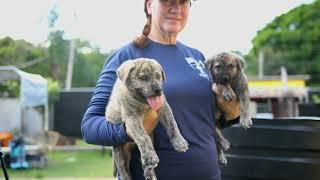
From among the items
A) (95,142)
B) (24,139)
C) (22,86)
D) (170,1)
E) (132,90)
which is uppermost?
(170,1)

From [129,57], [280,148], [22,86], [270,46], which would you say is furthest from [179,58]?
[270,46]

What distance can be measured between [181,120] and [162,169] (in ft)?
0.82

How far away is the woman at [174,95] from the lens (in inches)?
108

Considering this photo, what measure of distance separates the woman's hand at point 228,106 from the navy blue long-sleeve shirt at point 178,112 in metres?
0.08

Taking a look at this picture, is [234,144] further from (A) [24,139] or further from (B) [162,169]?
(A) [24,139]

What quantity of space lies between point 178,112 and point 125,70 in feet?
1.38

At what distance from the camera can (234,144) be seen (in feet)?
12.7

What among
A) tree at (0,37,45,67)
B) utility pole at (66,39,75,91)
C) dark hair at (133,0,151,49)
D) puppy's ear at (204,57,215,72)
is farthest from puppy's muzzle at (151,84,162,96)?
utility pole at (66,39,75,91)

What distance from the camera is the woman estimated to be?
8.97ft

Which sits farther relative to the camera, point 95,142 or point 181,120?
point 181,120

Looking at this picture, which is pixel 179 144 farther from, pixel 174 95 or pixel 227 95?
pixel 227 95

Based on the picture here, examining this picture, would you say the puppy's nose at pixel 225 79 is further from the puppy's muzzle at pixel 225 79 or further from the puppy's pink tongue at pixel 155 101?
the puppy's pink tongue at pixel 155 101

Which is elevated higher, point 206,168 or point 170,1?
point 170,1

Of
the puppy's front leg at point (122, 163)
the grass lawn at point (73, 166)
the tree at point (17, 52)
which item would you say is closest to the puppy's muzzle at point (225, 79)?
the puppy's front leg at point (122, 163)
